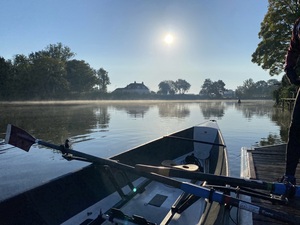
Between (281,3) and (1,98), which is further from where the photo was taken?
(1,98)

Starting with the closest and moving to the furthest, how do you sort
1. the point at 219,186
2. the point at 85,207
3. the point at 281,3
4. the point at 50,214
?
the point at 219,186 → the point at 50,214 → the point at 85,207 → the point at 281,3

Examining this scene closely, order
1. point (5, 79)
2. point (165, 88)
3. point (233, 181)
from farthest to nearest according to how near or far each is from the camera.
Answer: point (165, 88) → point (5, 79) → point (233, 181)

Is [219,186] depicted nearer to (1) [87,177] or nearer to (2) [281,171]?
(1) [87,177]

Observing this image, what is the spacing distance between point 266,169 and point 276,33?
105 ft

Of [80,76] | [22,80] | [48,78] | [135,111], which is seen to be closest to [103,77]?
[80,76]

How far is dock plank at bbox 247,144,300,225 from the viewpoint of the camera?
3.54 meters

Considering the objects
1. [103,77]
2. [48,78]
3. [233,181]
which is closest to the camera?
[233,181]

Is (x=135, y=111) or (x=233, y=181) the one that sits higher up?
(x=233, y=181)

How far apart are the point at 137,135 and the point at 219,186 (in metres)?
13.3

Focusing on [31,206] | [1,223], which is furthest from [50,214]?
[1,223]

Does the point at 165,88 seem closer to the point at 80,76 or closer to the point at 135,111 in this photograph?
the point at 80,76

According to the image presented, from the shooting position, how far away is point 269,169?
564 centimetres

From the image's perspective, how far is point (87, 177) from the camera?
14.3 ft

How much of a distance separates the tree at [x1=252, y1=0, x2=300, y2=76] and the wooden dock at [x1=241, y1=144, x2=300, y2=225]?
90.8 feet
